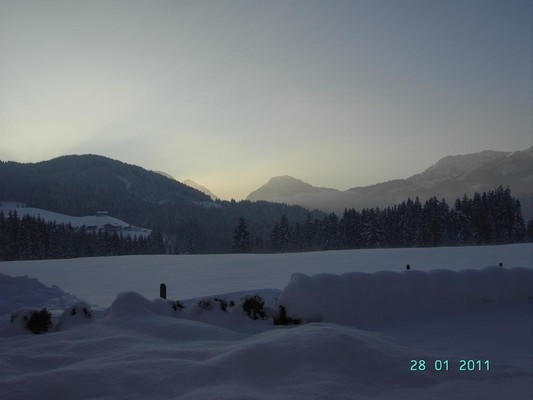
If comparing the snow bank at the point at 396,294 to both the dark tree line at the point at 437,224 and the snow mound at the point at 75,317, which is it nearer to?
the snow mound at the point at 75,317

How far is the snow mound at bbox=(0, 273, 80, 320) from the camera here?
37.8 ft

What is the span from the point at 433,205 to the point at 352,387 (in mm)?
72240

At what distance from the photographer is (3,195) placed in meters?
190

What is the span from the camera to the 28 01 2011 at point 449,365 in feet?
18.3

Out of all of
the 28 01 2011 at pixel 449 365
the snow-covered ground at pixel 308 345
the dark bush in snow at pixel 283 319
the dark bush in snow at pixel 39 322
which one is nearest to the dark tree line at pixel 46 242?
the snow-covered ground at pixel 308 345

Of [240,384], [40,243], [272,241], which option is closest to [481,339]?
[240,384]

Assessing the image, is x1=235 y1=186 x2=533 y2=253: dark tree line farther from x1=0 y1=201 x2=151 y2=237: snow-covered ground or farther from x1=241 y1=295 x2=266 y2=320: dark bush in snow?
x1=0 y1=201 x2=151 y2=237: snow-covered ground

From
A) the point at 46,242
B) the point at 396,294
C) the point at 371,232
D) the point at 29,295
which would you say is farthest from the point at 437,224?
the point at 46,242

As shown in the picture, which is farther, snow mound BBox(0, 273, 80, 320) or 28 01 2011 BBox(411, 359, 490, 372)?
snow mound BBox(0, 273, 80, 320)

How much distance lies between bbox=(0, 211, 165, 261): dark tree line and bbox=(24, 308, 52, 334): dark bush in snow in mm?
72924

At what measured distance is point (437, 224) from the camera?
69.0 meters

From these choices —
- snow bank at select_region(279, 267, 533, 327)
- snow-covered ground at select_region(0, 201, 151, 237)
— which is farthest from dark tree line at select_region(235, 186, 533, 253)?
snow-covered ground at select_region(0, 201, 151, 237)

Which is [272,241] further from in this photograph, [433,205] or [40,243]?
[40,243]

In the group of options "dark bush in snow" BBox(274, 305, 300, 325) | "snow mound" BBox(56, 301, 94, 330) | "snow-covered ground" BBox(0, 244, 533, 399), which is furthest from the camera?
"dark bush in snow" BBox(274, 305, 300, 325)
